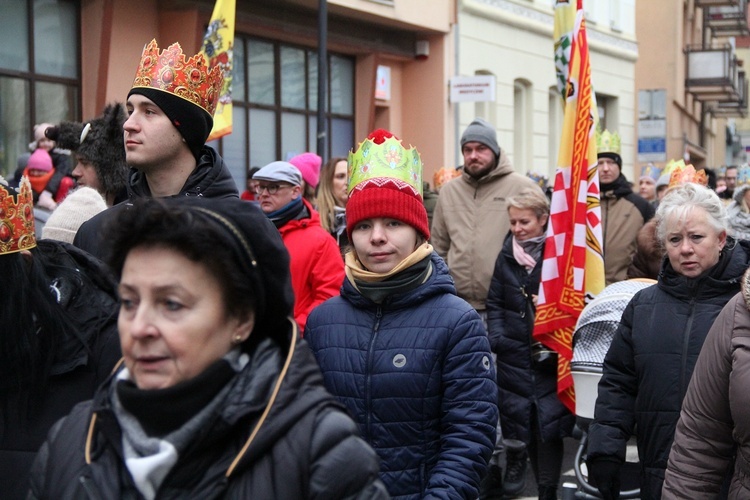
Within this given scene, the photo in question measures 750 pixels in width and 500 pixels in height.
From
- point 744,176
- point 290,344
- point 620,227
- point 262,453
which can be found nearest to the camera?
point 262,453

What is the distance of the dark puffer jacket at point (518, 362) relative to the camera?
712 centimetres

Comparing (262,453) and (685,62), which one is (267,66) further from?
(685,62)

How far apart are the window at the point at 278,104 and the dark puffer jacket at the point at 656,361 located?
12.3 m

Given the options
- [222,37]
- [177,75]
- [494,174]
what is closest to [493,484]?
[494,174]

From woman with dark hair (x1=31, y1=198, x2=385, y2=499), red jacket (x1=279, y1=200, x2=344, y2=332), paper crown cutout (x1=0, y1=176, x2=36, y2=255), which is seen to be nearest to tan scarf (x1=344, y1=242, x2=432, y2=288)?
paper crown cutout (x1=0, y1=176, x2=36, y2=255)

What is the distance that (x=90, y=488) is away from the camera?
224 centimetres

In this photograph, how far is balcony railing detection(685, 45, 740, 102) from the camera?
127 ft

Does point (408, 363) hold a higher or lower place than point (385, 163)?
lower

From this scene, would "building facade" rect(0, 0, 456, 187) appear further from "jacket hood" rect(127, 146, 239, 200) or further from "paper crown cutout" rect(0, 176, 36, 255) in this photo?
"paper crown cutout" rect(0, 176, 36, 255)

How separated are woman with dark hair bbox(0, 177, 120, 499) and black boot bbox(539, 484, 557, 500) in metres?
4.37

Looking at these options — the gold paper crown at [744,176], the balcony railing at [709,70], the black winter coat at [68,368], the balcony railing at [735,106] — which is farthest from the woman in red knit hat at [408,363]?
the balcony railing at [735,106]

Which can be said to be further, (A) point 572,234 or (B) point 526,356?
(B) point 526,356

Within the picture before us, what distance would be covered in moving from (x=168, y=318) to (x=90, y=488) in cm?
35

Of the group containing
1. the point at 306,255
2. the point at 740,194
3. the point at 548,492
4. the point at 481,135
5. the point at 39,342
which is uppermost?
the point at 481,135
